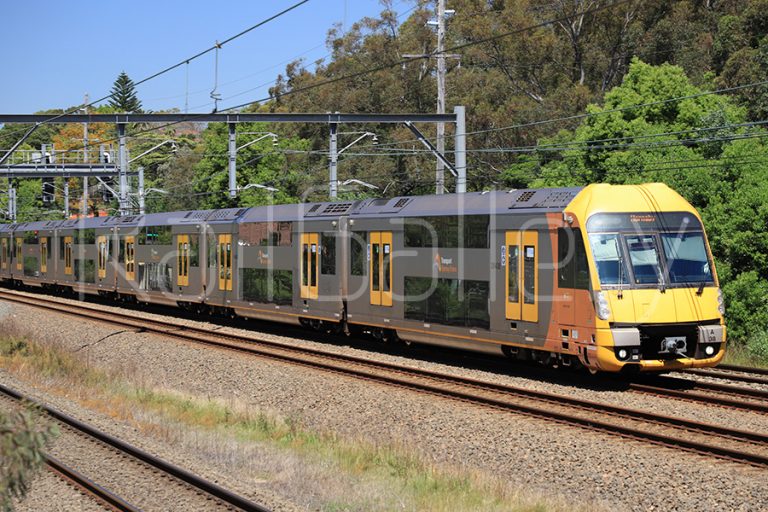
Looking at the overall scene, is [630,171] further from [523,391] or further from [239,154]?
[239,154]

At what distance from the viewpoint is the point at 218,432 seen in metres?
14.2

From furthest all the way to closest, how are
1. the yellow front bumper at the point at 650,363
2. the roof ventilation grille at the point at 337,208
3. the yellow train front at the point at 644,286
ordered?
the roof ventilation grille at the point at 337,208
the yellow train front at the point at 644,286
the yellow front bumper at the point at 650,363

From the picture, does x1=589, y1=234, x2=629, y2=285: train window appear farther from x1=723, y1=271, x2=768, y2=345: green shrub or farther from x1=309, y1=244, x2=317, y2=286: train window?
x1=309, y1=244, x2=317, y2=286: train window

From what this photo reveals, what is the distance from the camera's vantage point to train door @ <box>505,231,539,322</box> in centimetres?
1689

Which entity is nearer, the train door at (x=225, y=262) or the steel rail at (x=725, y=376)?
the steel rail at (x=725, y=376)

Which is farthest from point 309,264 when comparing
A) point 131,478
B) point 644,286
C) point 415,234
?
point 131,478

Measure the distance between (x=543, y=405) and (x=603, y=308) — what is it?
1832mm

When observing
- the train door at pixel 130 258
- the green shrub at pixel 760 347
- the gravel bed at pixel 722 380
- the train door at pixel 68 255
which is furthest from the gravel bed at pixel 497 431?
the train door at pixel 68 255

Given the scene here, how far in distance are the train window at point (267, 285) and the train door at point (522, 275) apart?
8732 mm

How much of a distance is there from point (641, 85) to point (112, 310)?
21.8 metres

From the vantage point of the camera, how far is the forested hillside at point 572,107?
2403 centimetres

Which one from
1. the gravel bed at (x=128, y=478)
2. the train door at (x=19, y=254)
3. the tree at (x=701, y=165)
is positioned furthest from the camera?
the train door at (x=19, y=254)

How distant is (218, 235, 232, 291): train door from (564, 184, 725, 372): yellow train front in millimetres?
14161

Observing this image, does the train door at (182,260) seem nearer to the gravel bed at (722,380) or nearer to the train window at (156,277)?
the train window at (156,277)
